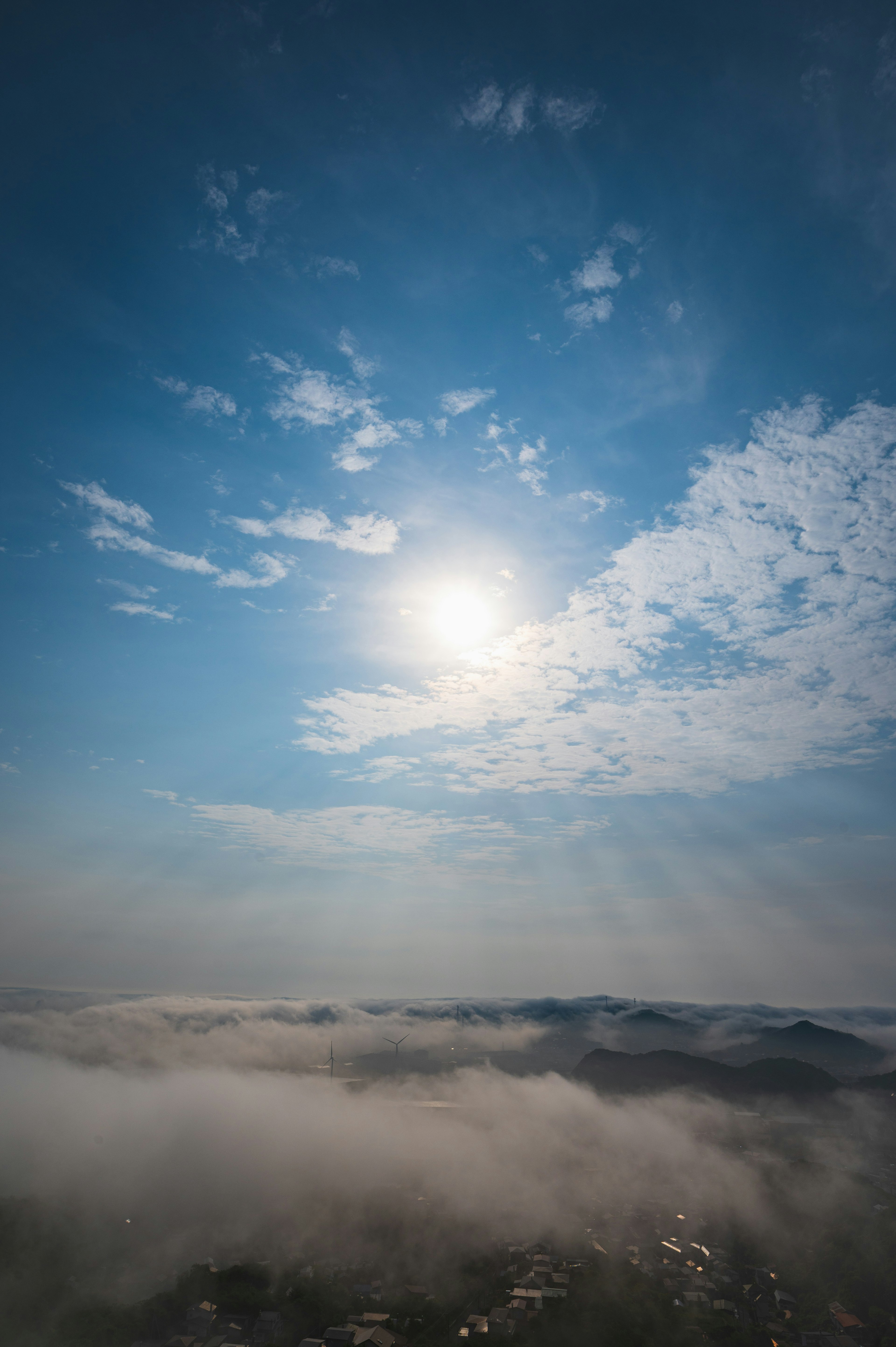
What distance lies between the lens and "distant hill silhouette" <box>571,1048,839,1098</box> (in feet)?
474

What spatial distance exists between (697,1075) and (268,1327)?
512ft

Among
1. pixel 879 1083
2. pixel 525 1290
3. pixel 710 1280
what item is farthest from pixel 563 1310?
pixel 879 1083

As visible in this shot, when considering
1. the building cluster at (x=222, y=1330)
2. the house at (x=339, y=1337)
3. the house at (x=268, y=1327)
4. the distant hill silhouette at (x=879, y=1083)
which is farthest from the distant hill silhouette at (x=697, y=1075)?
the building cluster at (x=222, y=1330)

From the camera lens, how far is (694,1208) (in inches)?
2876

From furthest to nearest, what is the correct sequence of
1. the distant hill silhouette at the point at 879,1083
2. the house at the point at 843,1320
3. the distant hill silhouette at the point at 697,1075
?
the distant hill silhouette at the point at 697,1075 → the distant hill silhouette at the point at 879,1083 → the house at the point at 843,1320

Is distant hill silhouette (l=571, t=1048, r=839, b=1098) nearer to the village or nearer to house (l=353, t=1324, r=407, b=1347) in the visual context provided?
the village

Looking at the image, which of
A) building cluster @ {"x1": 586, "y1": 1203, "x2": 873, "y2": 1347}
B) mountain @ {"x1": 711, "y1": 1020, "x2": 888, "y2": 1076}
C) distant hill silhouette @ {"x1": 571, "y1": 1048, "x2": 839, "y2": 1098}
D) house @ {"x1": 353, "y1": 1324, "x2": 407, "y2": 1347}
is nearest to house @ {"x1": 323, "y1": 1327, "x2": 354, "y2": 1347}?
house @ {"x1": 353, "y1": 1324, "x2": 407, "y2": 1347}

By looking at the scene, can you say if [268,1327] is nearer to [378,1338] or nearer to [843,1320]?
[378,1338]

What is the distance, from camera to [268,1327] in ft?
154

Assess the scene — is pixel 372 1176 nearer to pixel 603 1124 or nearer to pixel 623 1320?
pixel 623 1320

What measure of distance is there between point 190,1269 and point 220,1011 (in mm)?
152594

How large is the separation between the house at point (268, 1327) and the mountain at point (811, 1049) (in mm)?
167847

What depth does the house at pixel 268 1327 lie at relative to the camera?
4569 cm

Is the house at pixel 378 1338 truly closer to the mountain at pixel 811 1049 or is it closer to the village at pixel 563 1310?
the village at pixel 563 1310
